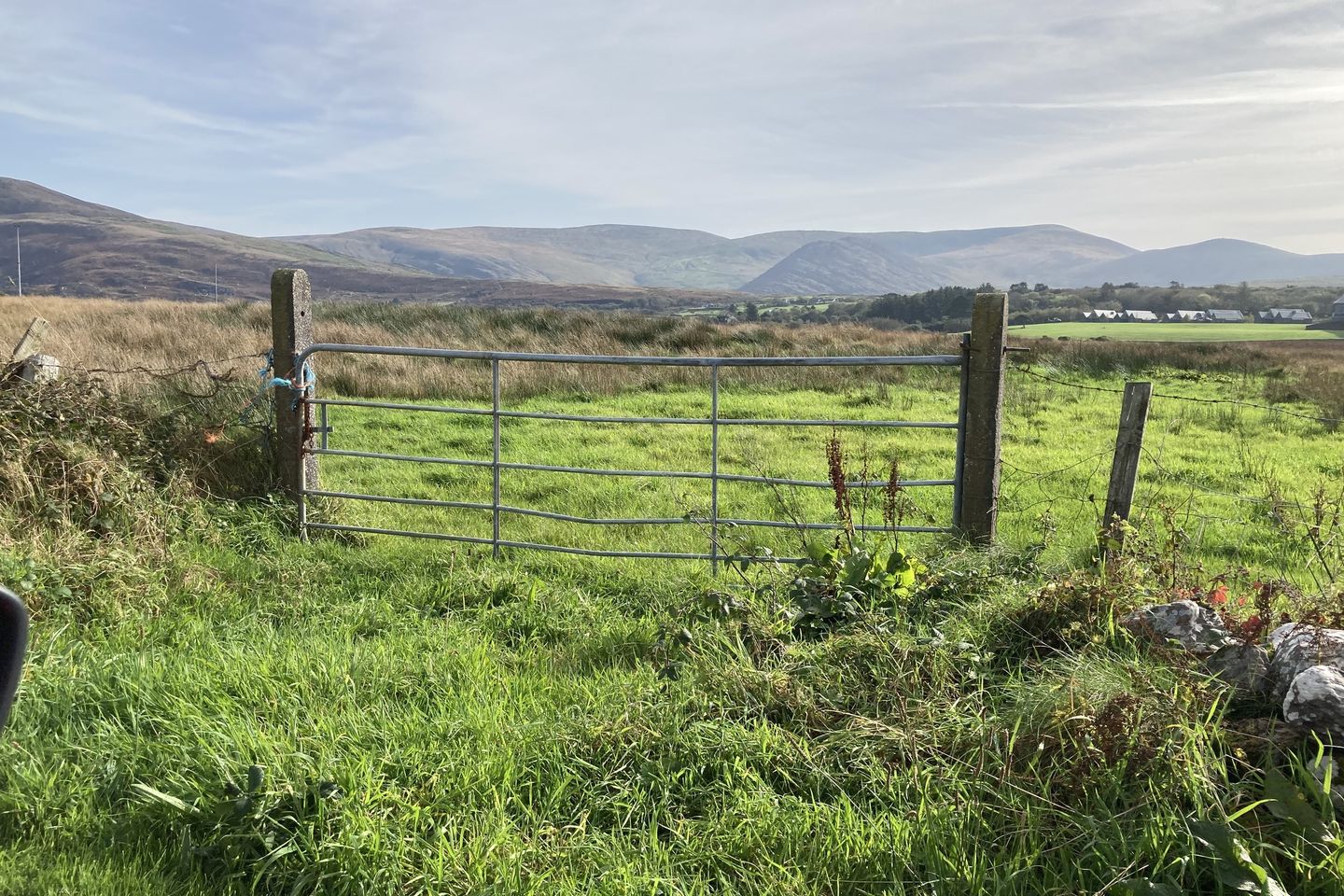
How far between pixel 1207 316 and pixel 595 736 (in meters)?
101

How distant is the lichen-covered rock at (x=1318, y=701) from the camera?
9.52 ft

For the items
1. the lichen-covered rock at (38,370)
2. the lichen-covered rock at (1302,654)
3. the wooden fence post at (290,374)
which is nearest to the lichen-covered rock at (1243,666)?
the lichen-covered rock at (1302,654)

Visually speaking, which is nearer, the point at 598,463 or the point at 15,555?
the point at 15,555

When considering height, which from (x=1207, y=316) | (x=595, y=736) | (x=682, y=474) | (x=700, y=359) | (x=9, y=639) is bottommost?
(x=595, y=736)

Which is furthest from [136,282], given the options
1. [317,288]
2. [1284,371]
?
[1284,371]

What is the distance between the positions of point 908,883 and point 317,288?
626 ft

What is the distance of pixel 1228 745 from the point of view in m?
2.98

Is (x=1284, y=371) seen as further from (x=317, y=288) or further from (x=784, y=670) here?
(x=317, y=288)

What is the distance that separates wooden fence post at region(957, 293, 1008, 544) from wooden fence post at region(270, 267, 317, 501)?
4.67 meters

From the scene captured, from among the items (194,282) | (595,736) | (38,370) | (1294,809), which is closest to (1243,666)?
(1294,809)

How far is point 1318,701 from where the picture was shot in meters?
2.94

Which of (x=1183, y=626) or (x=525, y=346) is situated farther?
(x=525, y=346)

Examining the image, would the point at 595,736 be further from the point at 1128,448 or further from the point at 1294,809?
the point at 1128,448

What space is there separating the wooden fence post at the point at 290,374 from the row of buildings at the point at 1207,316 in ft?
247
